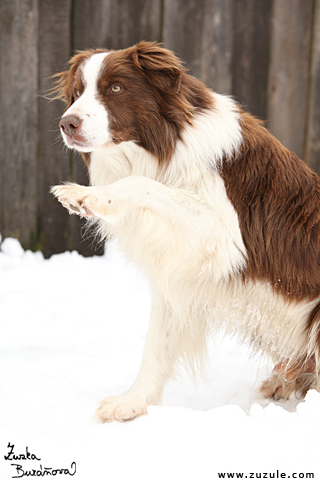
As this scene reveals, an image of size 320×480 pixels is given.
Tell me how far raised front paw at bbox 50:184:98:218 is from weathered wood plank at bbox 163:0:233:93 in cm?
271

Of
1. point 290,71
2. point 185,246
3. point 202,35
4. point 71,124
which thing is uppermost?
point 202,35

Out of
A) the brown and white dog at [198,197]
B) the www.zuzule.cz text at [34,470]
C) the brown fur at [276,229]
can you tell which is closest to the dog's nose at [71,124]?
the brown and white dog at [198,197]

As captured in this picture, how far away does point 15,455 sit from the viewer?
205 cm

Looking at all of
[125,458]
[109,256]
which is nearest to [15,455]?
[125,458]

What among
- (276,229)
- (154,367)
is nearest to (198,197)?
(276,229)

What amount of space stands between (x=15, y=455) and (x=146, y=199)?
1179mm

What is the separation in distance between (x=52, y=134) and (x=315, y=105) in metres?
2.43

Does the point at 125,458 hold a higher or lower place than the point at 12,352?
higher

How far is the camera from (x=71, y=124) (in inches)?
89.2

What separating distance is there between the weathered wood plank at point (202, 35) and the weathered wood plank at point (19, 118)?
3.77 ft

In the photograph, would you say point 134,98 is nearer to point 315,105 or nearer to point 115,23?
point 115,23

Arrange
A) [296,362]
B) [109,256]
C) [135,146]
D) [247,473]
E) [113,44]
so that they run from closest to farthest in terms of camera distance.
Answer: [247,473] < [135,146] < [296,362] < [113,44] < [109,256]

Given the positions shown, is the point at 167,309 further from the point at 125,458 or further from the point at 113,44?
the point at 113,44

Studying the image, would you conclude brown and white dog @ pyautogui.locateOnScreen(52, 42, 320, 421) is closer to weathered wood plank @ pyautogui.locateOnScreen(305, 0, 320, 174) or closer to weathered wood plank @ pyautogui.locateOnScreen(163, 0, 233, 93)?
weathered wood plank @ pyautogui.locateOnScreen(163, 0, 233, 93)
